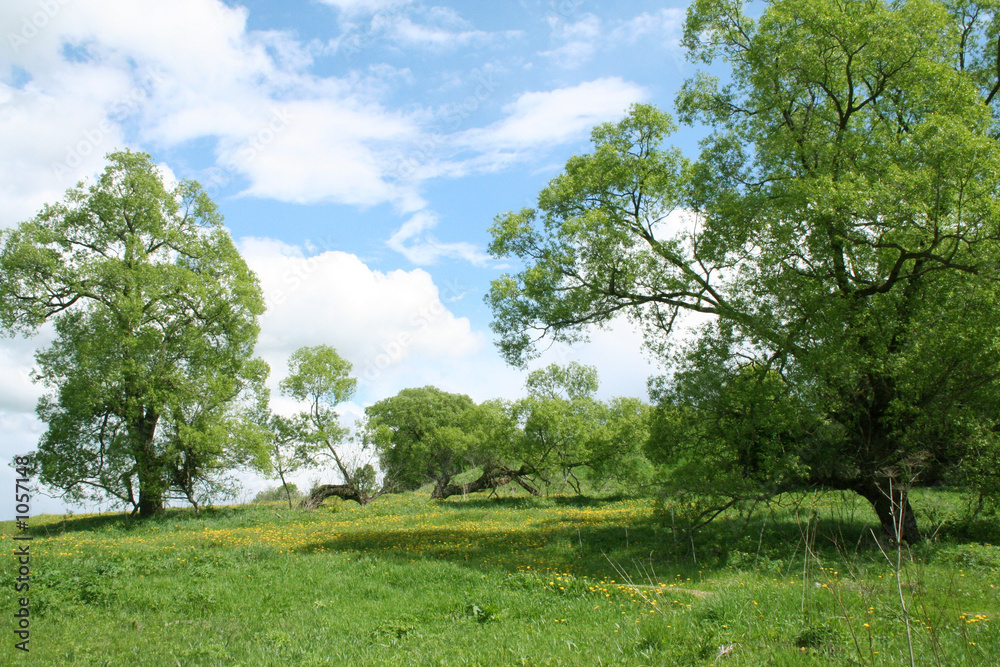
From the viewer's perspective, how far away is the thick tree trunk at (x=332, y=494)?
29.9 metres

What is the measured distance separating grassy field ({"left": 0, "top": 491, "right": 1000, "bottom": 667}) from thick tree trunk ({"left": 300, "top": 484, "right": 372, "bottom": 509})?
14.0 metres

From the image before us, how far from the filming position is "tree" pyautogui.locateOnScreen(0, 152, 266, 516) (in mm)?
23172

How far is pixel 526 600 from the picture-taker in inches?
350

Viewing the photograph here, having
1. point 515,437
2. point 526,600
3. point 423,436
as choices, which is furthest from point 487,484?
point 526,600

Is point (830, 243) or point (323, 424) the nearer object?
point (830, 243)

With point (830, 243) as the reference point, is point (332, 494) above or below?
below

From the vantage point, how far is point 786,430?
1191 centimetres

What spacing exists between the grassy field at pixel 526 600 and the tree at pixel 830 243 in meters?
1.99

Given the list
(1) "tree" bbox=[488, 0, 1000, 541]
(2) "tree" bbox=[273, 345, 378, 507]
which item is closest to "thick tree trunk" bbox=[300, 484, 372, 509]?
(2) "tree" bbox=[273, 345, 378, 507]

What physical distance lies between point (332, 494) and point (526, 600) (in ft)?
80.3

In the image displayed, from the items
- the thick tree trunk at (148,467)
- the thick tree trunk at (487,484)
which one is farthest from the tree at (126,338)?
the thick tree trunk at (487,484)

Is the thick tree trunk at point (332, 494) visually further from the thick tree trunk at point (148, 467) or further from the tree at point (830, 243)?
the tree at point (830, 243)

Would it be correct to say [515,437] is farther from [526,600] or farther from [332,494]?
[526,600]

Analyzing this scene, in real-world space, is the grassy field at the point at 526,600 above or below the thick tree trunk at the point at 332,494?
above
